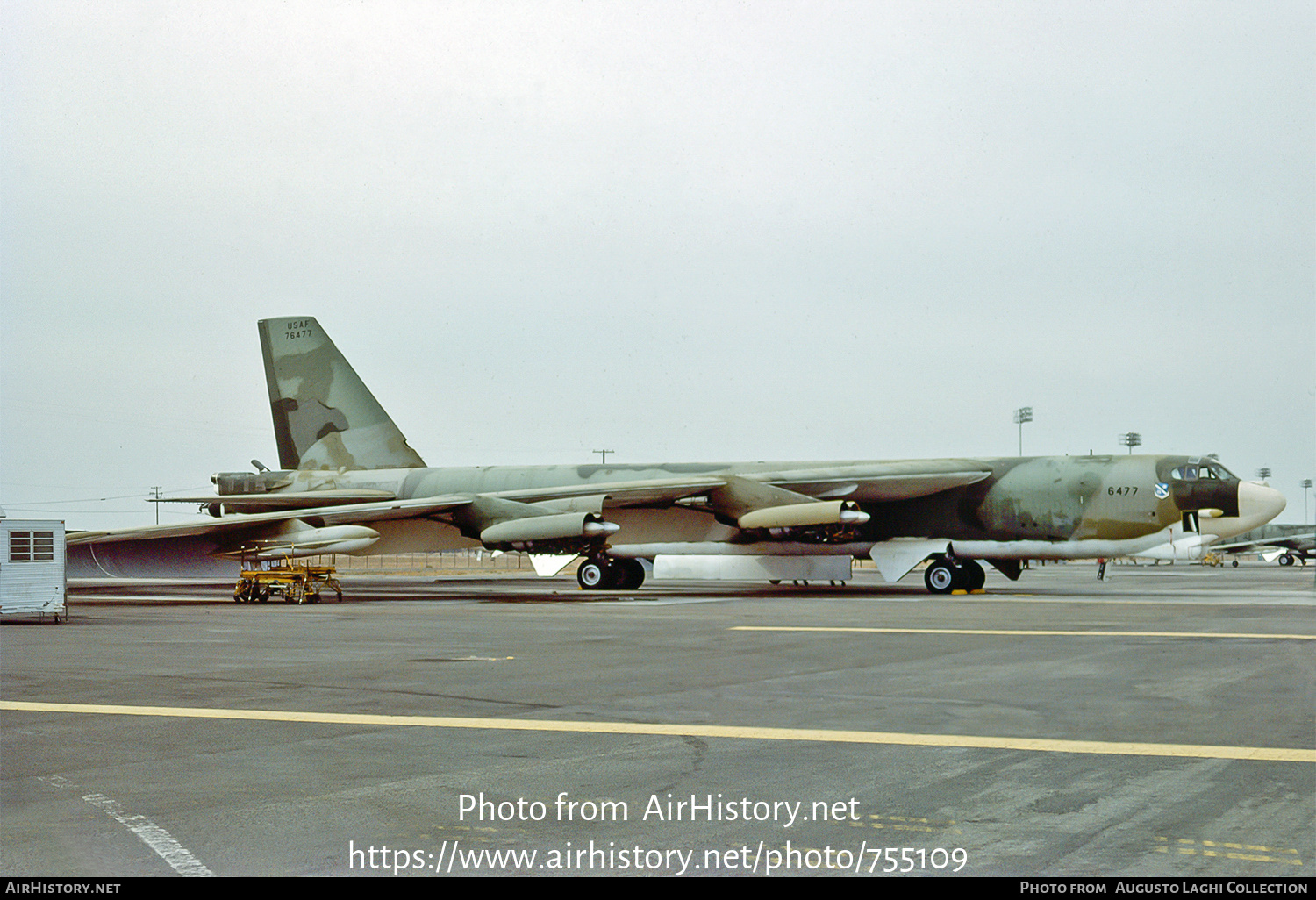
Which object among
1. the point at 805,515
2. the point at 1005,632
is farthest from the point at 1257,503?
the point at 1005,632

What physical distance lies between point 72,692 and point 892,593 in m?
22.2

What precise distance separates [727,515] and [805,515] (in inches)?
116

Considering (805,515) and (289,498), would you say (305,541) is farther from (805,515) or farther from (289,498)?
(805,515)

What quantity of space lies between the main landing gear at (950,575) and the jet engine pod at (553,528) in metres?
8.15

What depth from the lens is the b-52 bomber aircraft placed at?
90.0ft

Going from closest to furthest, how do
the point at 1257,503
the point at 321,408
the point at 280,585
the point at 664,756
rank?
1. the point at 664,756
2. the point at 1257,503
3. the point at 280,585
4. the point at 321,408

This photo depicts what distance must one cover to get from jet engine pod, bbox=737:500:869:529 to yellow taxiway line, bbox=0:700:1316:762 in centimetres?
1898

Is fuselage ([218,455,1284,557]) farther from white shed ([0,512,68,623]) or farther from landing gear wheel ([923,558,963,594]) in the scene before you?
white shed ([0,512,68,623])

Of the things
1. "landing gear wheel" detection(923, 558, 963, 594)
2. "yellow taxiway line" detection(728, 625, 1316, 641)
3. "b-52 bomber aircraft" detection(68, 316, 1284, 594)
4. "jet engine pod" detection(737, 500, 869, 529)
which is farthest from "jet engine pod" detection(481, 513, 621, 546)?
"yellow taxiway line" detection(728, 625, 1316, 641)

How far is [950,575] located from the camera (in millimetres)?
29547

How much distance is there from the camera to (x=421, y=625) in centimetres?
1906

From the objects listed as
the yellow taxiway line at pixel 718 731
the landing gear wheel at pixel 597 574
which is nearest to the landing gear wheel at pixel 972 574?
the landing gear wheel at pixel 597 574

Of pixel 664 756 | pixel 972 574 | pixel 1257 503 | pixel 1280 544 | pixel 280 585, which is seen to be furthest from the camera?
pixel 1280 544

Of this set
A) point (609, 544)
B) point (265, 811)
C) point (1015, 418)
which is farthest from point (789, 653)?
point (1015, 418)
